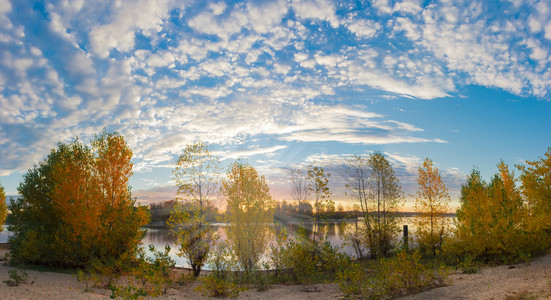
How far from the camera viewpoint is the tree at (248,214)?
1573cm

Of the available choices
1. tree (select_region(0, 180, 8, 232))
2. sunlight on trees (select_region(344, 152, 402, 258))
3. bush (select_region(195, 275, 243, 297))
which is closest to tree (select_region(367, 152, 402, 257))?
sunlight on trees (select_region(344, 152, 402, 258))

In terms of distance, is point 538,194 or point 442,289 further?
point 538,194

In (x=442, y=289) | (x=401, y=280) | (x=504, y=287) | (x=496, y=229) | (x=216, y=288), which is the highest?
(x=496, y=229)

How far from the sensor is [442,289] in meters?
8.86

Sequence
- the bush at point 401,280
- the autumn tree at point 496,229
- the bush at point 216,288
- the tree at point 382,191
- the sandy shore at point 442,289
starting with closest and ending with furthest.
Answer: the sandy shore at point 442,289 < the bush at point 401,280 < the bush at point 216,288 < the autumn tree at point 496,229 < the tree at point 382,191

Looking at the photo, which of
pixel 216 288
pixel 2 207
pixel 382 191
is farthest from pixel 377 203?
pixel 2 207

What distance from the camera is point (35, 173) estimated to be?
21.2 meters

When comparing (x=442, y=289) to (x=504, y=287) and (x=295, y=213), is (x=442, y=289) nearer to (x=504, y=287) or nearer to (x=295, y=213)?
(x=504, y=287)

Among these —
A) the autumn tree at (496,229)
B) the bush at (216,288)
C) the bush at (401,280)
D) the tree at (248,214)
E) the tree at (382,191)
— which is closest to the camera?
the bush at (401,280)

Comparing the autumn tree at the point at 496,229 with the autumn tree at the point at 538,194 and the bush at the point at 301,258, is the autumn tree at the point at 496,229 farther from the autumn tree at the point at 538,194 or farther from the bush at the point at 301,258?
the bush at the point at 301,258

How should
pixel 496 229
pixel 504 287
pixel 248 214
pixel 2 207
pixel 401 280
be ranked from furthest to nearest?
pixel 2 207
pixel 248 214
pixel 496 229
pixel 401 280
pixel 504 287

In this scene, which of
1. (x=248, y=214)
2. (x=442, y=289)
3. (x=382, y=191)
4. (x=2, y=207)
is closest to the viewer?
(x=442, y=289)

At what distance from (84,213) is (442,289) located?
17032mm

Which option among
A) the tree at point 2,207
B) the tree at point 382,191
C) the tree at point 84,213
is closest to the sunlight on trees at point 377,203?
the tree at point 382,191
